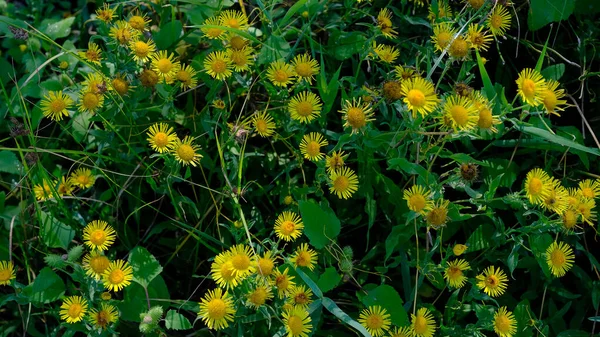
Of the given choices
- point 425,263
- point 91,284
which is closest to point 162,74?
point 91,284

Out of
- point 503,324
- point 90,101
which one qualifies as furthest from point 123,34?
point 503,324

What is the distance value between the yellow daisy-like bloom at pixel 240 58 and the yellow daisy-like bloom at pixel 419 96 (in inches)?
18.6

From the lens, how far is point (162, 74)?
1763 millimetres

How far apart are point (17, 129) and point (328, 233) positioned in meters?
0.94

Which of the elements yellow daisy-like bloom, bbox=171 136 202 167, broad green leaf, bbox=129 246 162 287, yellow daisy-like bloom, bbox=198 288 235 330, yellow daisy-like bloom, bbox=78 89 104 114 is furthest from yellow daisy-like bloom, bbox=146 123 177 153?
yellow daisy-like bloom, bbox=198 288 235 330

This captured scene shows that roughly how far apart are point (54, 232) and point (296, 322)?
2.62ft

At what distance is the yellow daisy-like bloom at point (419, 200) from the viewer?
1.58m

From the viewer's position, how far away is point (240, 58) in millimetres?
1739

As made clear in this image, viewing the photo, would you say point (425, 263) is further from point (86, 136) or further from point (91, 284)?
point (86, 136)

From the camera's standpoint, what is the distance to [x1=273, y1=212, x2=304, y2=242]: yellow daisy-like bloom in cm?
164

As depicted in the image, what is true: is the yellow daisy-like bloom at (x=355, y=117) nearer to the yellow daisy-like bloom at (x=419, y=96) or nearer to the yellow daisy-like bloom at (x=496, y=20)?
the yellow daisy-like bloom at (x=419, y=96)

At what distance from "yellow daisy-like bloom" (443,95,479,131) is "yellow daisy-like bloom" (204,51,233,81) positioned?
631 mm

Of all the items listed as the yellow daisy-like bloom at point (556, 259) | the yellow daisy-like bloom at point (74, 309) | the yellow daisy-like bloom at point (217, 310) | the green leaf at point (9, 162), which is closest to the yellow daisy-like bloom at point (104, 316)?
the yellow daisy-like bloom at point (74, 309)

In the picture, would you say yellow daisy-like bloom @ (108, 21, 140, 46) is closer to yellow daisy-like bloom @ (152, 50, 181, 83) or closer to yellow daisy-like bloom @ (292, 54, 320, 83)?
yellow daisy-like bloom @ (152, 50, 181, 83)
